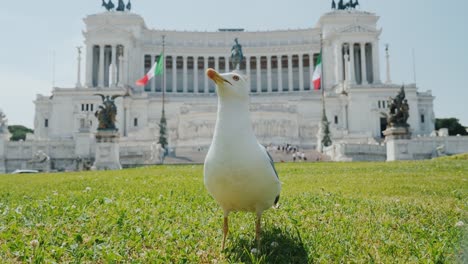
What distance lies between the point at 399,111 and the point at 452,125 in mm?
69774

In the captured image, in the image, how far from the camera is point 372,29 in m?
80.2

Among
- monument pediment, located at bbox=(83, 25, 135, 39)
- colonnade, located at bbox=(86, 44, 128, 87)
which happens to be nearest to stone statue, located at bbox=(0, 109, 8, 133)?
colonnade, located at bbox=(86, 44, 128, 87)

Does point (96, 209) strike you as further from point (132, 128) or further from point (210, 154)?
point (132, 128)

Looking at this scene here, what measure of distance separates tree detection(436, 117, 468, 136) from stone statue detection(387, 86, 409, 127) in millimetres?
66926

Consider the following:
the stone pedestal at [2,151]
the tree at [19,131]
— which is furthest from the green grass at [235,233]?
the tree at [19,131]

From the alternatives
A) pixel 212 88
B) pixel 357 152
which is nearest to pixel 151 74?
pixel 357 152

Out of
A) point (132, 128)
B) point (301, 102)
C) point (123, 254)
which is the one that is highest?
point (301, 102)

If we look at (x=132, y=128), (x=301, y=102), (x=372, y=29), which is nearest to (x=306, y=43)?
(x=372, y=29)

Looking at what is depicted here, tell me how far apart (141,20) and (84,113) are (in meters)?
28.5

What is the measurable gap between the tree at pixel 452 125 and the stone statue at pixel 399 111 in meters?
66.9

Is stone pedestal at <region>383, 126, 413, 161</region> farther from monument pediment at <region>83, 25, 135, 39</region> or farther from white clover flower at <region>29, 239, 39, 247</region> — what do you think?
monument pediment at <region>83, 25, 135, 39</region>

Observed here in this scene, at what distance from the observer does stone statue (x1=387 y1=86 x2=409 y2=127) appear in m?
31.3

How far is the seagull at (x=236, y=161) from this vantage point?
395 cm

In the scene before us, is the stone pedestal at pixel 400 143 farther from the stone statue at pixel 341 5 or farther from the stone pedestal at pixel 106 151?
the stone statue at pixel 341 5
